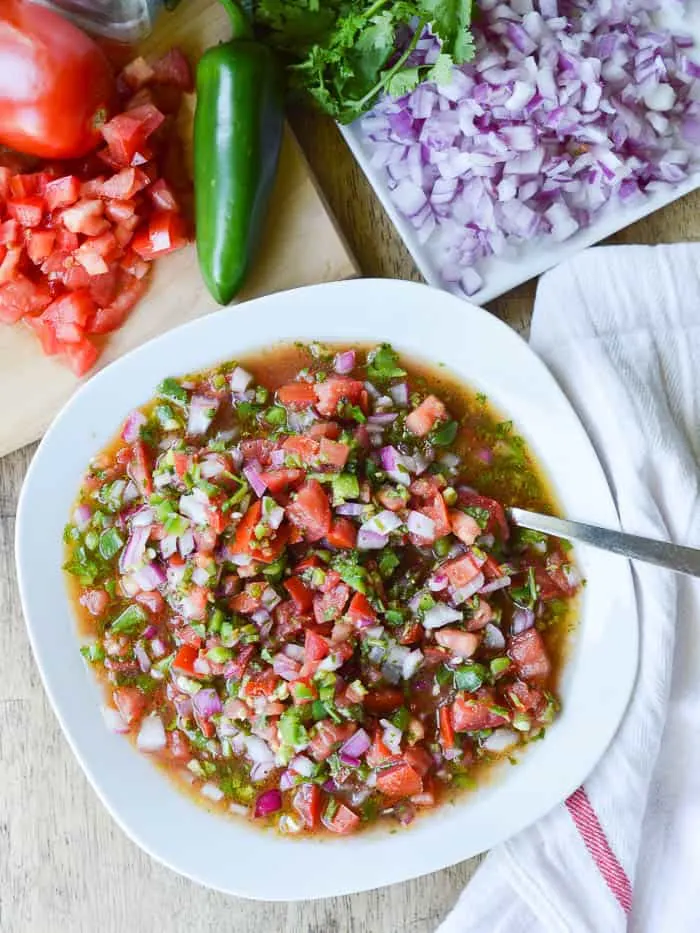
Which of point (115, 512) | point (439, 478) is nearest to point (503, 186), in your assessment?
point (439, 478)

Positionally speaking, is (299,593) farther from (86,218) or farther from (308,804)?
(86,218)

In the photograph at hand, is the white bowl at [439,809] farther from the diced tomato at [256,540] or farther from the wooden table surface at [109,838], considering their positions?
the diced tomato at [256,540]

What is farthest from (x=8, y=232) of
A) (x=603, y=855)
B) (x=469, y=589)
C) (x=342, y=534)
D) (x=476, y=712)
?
(x=603, y=855)

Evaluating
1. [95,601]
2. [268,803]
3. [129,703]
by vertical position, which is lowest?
[268,803]

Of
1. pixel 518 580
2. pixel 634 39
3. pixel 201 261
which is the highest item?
pixel 634 39

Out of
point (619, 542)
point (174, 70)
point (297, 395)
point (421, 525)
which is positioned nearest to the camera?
point (619, 542)

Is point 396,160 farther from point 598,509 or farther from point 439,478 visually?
point 598,509

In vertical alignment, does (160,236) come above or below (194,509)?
above
